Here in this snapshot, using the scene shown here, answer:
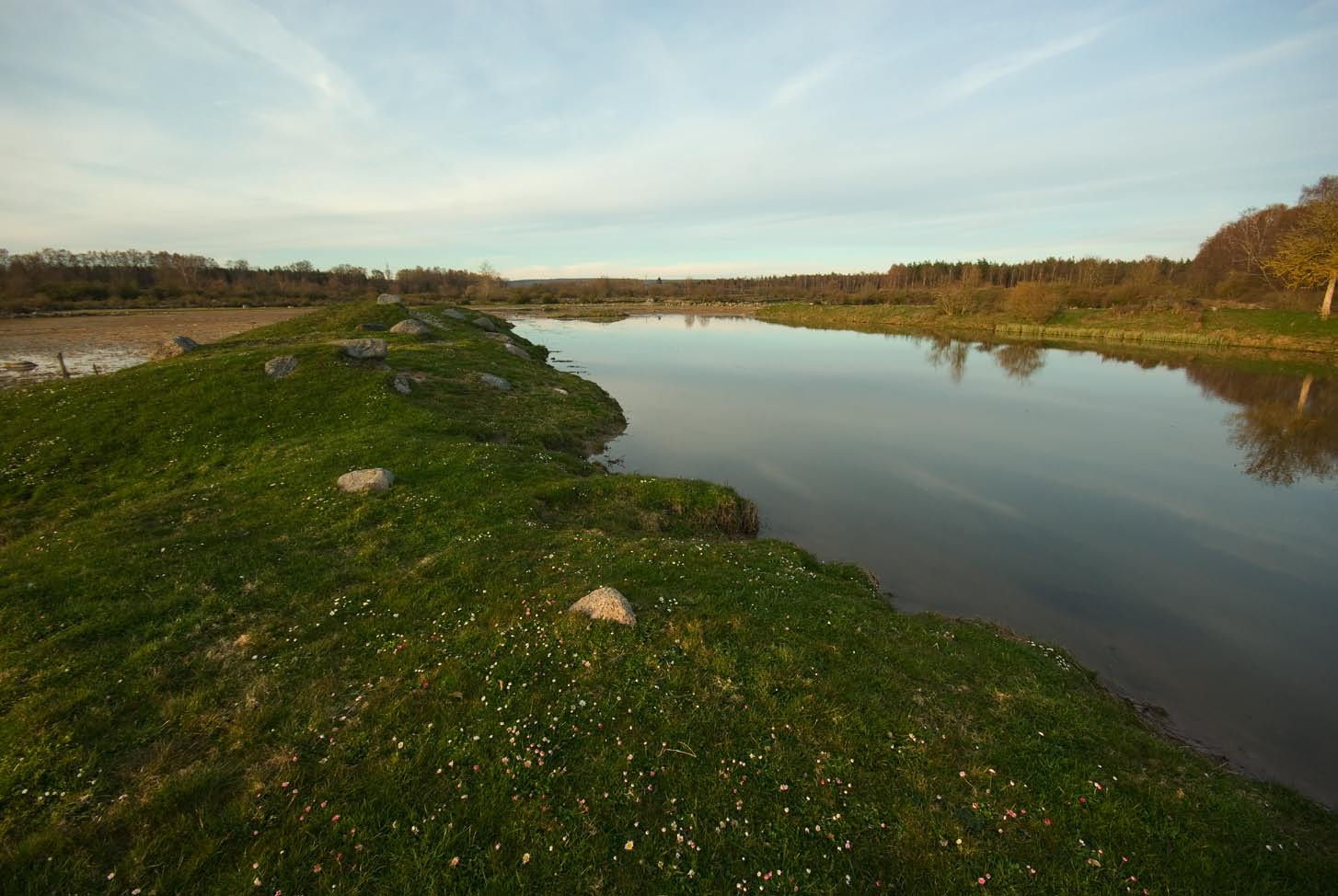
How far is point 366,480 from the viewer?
16875mm

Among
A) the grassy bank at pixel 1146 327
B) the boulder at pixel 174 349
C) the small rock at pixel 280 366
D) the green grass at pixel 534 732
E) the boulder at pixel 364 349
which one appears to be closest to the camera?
the green grass at pixel 534 732

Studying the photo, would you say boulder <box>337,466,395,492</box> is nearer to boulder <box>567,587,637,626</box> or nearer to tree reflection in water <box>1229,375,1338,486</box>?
boulder <box>567,587,637,626</box>

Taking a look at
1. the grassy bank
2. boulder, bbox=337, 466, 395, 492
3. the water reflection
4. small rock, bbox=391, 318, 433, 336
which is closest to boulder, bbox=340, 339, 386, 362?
small rock, bbox=391, 318, 433, 336

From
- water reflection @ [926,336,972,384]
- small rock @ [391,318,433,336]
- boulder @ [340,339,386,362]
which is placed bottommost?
water reflection @ [926,336,972,384]

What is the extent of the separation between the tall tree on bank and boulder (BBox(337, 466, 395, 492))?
288 ft

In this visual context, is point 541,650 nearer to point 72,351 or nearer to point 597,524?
point 597,524

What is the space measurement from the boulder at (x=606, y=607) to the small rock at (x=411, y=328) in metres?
42.5

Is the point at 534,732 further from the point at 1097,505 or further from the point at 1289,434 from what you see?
the point at 1289,434

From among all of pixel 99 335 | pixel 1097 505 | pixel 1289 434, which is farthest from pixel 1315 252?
pixel 99 335

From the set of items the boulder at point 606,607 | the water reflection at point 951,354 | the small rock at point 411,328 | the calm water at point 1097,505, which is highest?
the small rock at point 411,328

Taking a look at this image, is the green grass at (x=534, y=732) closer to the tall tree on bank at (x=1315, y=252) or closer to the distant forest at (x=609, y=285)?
the tall tree on bank at (x=1315, y=252)

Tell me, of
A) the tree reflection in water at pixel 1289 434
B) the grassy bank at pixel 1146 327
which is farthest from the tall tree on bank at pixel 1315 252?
the tree reflection in water at pixel 1289 434

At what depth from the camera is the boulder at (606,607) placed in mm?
10242

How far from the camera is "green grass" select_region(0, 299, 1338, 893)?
5992 mm
